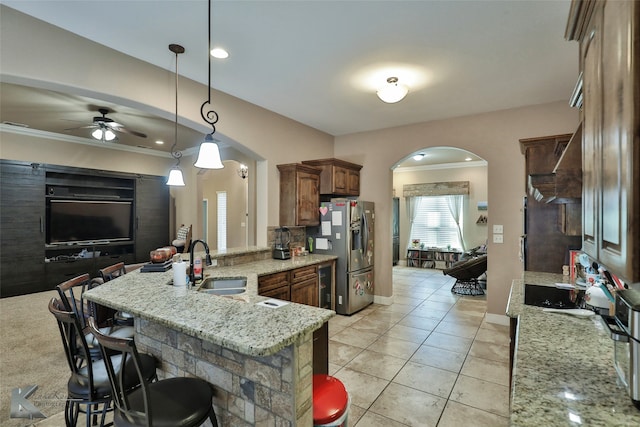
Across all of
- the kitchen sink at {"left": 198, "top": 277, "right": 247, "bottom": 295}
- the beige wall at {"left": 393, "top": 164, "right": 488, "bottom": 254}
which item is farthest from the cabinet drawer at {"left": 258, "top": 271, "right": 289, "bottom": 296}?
the beige wall at {"left": 393, "top": 164, "right": 488, "bottom": 254}

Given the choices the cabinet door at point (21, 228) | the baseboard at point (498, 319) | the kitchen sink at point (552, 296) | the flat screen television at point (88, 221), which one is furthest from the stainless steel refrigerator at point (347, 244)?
A: the cabinet door at point (21, 228)

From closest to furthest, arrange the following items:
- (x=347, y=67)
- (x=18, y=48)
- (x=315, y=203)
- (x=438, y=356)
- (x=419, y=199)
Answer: (x=18, y=48) → (x=347, y=67) → (x=438, y=356) → (x=315, y=203) → (x=419, y=199)

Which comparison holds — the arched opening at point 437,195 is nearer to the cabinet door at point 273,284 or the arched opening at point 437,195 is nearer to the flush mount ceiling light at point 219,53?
the cabinet door at point 273,284

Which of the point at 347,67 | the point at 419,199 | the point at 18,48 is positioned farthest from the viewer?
the point at 419,199

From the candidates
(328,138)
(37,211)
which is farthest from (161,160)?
(328,138)

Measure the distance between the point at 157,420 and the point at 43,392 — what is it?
221 cm

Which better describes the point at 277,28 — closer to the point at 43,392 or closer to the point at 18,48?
the point at 18,48

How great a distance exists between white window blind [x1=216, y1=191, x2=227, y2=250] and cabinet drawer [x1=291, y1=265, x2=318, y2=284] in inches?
188

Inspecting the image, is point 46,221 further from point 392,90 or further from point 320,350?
point 392,90

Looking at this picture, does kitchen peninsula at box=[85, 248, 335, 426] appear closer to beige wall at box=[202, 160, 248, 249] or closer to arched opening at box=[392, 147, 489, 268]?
beige wall at box=[202, 160, 248, 249]

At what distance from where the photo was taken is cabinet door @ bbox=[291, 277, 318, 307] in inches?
146

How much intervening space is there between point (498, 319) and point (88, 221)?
25.1ft

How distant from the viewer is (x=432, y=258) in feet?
27.6

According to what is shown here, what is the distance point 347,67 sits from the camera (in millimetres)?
2986
